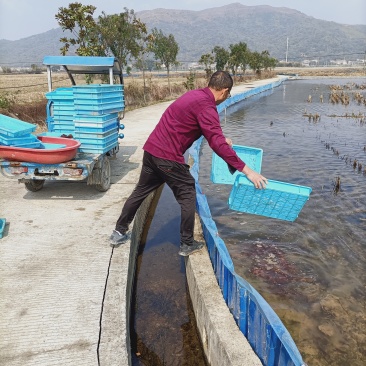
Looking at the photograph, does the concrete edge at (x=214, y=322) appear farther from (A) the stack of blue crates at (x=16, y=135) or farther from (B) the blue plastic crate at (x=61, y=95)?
(B) the blue plastic crate at (x=61, y=95)

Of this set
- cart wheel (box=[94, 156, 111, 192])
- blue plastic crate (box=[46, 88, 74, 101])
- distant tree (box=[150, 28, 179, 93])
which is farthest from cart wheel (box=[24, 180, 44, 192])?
distant tree (box=[150, 28, 179, 93])

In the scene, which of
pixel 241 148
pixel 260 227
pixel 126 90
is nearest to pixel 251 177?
pixel 241 148

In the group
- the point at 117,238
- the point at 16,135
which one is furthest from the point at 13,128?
the point at 117,238

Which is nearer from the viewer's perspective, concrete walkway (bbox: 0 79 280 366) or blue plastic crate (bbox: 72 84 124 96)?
concrete walkway (bbox: 0 79 280 366)

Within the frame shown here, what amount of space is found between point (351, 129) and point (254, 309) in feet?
46.4

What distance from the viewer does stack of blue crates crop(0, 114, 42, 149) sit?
15.9ft

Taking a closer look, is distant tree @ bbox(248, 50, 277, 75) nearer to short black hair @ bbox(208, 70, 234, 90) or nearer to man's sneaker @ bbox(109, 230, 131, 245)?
short black hair @ bbox(208, 70, 234, 90)

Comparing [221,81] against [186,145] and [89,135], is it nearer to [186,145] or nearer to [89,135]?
[186,145]

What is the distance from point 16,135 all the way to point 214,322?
12.4 feet

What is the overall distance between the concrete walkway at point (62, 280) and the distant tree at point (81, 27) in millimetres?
11003

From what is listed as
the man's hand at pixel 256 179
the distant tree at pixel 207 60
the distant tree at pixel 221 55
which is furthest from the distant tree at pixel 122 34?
the distant tree at pixel 221 55

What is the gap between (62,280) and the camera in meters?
3.47

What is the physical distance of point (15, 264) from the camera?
3727mm

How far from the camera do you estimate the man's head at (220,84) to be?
3.36 metres
